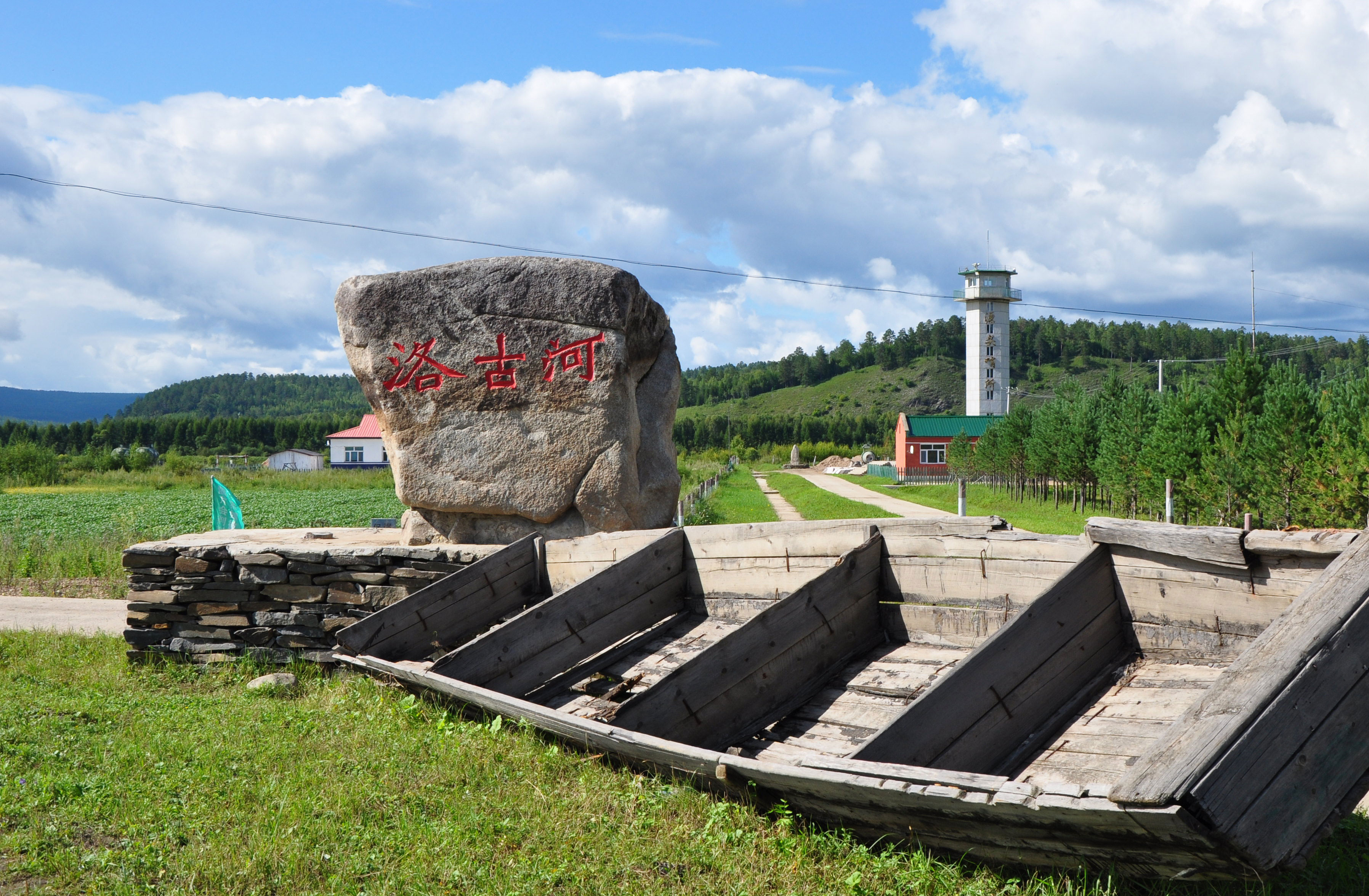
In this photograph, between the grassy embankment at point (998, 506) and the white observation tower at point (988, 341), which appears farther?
the white observation tower at point (988, 341)

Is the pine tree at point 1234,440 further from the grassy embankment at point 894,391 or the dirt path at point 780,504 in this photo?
the grassy embankment at point 894,391

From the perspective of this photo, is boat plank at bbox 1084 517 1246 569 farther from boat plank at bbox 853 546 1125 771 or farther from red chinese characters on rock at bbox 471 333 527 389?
red chinese characters on rock at bbox 471 333 527 389

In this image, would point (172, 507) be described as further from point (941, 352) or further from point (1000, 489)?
point (941, 352)

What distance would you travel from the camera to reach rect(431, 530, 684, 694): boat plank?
4164 mm

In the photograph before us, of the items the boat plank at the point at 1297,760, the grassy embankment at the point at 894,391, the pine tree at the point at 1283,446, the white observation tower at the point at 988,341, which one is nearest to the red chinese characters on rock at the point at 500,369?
the boat plank at the point at 1297,760

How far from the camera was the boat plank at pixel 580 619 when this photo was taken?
4164 millimetres

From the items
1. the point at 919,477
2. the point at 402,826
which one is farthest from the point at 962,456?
the point at 402,826

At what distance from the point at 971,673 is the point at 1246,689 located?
0.92 meters

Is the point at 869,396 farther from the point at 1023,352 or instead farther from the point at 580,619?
the point at 580,619

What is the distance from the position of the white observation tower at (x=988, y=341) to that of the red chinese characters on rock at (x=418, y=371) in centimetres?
6047

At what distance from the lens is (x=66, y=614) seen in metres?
9.73

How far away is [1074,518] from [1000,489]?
58.6 ft

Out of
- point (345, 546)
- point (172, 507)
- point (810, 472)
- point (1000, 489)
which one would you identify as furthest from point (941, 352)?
point (345, 546)

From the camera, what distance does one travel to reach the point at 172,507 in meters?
28.1
